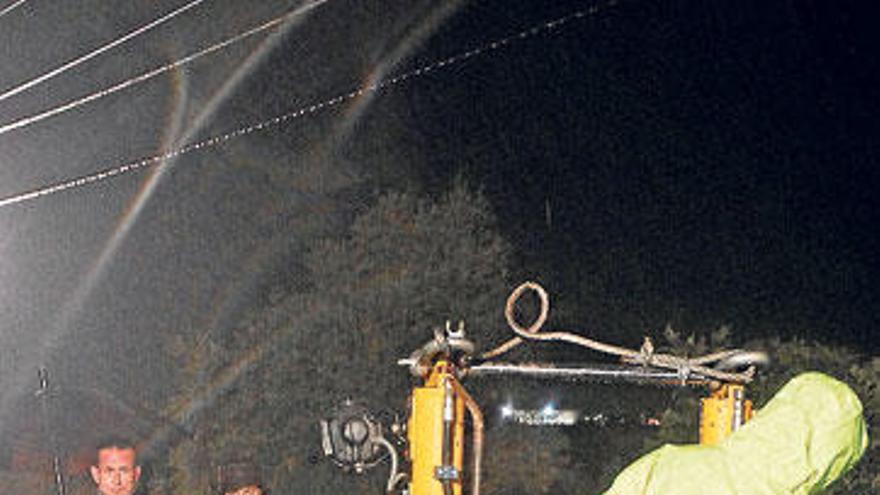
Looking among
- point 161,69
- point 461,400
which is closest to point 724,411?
point 461,400

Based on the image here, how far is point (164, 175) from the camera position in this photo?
17.9 meters

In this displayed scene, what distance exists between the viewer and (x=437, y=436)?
2.86 m

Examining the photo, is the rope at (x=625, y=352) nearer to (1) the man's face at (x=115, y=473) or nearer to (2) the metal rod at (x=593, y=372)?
(2) the metal rod at (x=593, y=372)

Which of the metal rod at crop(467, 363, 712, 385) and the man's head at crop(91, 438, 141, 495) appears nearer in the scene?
the metal rod at crop(467, 363, 712, 385)

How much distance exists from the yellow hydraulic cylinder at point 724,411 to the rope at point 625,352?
0.04 metres

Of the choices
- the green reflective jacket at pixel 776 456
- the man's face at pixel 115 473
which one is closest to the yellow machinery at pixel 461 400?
the green reflective jacket at pixel 776 456

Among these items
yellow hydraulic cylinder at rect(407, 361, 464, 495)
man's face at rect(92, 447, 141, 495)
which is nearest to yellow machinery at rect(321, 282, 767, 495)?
yellow hydraulic cylinder at rect(407, 361, 464, 495)

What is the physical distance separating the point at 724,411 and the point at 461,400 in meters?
0.75

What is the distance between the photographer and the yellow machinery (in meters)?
2.88

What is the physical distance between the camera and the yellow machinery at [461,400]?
2.88m

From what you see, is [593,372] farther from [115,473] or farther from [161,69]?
[161,69]

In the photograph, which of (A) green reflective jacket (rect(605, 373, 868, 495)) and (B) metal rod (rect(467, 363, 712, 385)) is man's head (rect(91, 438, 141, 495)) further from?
(A) green reflective jacket (rect(605, 373, 868, 495))

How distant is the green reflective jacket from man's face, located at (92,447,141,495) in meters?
3.59

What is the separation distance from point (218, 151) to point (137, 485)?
43.4ft
